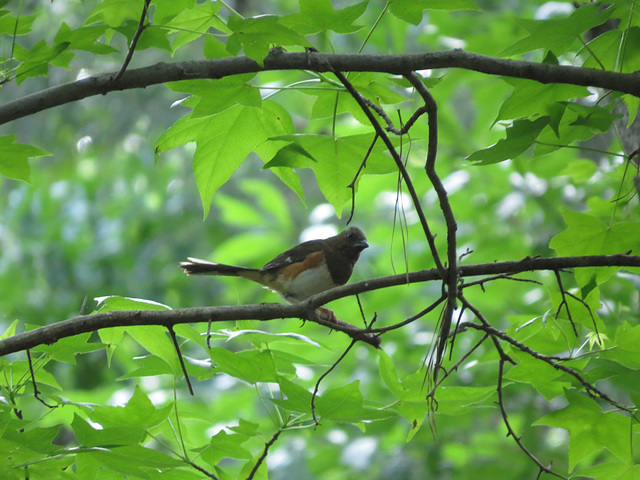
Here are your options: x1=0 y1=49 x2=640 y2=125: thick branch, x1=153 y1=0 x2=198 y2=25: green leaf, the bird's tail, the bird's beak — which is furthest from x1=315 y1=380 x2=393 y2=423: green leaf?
the bird's beak

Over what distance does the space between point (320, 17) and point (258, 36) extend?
11.8 inches

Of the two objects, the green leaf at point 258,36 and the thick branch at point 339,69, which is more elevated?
the green leaf at point 258,36

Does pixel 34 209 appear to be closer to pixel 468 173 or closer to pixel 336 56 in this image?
pixel 468 173

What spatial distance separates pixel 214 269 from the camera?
389cm

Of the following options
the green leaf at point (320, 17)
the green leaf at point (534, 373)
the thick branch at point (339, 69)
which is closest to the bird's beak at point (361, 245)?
the green leaf at point (534, 373)

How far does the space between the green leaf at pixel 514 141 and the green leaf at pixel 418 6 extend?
35 centimetres

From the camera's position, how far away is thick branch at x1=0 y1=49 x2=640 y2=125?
5.11 ft

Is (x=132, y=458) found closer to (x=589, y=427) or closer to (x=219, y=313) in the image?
(x=219, y=313)

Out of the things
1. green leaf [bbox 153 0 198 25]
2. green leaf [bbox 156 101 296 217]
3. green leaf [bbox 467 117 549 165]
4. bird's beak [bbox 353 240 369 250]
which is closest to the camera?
green leaf [bbox 153 0 198 25]

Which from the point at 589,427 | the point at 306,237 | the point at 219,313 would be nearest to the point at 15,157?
the point at 219,313

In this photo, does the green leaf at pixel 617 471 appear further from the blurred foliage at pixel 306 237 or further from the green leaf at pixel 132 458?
the green leaf at pixel 132 458

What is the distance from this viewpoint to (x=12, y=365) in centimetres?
192

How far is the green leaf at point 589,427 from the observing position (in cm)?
188

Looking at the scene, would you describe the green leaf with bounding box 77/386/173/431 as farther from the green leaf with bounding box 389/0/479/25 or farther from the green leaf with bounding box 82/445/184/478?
the green leaf with bounding box 389/0/479/25
